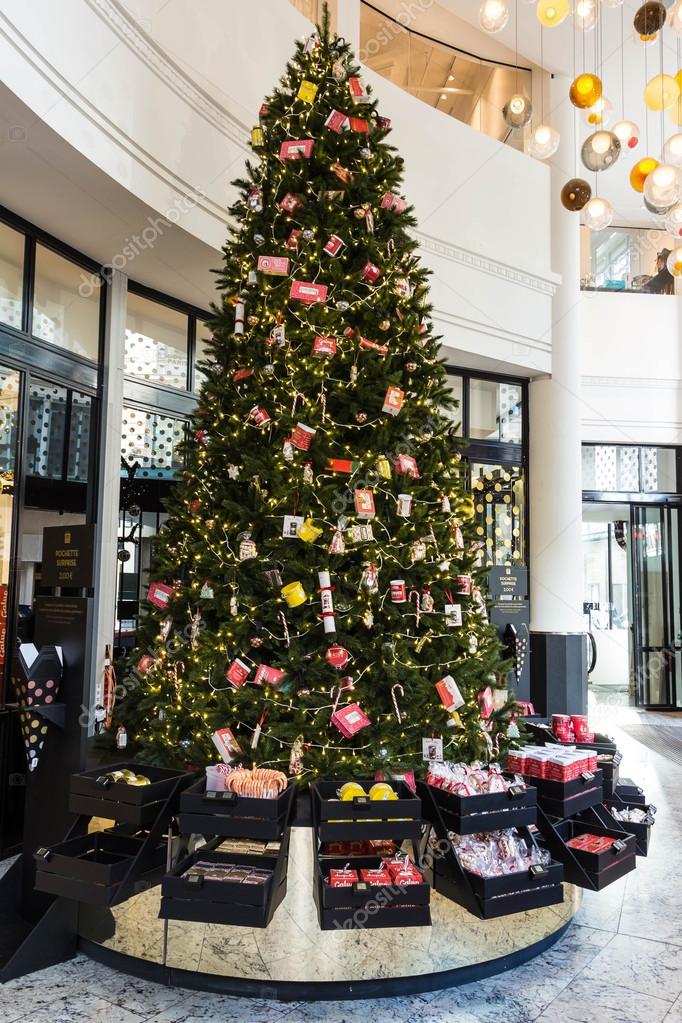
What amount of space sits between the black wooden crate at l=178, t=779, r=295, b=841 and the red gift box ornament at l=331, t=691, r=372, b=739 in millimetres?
441

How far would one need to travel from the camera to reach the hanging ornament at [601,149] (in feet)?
14.9

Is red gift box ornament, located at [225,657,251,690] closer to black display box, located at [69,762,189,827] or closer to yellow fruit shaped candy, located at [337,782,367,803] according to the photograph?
black display box, located at [69,762,189,827]

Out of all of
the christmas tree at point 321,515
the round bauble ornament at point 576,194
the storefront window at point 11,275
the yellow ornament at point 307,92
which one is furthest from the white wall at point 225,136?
the round bauble ornament at point 576,194

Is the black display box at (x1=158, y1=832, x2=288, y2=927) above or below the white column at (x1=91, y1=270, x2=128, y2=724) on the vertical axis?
below

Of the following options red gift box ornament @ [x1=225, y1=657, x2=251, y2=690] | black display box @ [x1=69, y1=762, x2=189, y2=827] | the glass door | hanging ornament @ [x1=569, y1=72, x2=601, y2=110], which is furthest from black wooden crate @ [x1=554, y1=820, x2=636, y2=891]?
the glass door

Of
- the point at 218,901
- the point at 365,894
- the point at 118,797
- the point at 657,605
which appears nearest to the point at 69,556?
the point at 118,797

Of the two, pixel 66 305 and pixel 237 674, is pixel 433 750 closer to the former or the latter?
pixel 237 674

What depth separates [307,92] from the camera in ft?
12.8

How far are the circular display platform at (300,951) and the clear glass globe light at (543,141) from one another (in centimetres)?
433

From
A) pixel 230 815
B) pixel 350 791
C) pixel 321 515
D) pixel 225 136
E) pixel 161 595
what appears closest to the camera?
pixel 230 815

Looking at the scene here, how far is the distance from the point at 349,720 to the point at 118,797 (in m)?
0.94

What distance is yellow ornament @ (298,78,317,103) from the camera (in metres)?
3.89

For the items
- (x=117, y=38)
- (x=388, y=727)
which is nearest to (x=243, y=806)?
(x=388, y=727)

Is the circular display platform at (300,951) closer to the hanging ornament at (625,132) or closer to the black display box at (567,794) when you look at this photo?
the black display box at (567,794)
